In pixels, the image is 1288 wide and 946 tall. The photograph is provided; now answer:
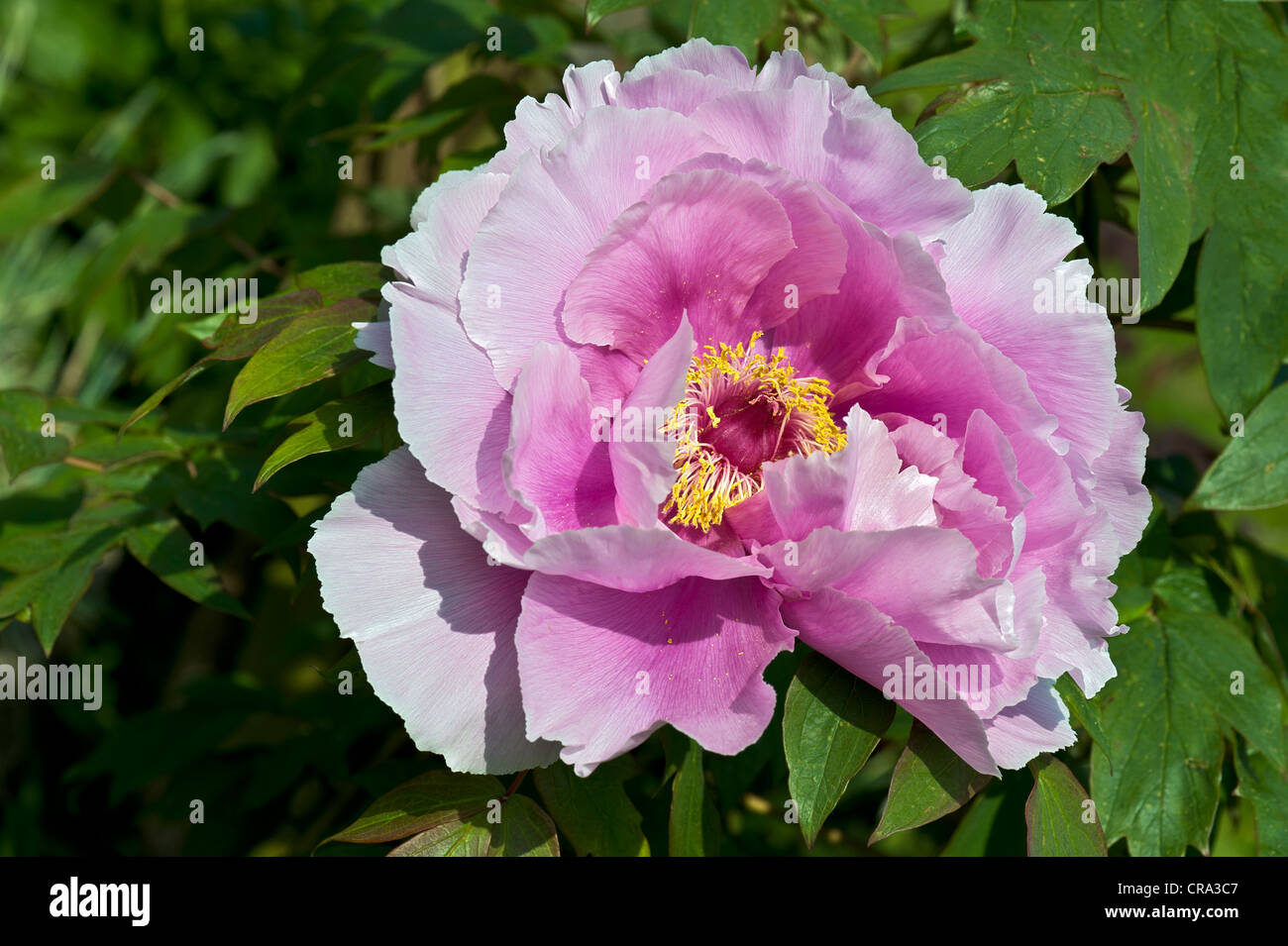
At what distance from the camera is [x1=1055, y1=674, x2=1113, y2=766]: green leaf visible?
3.80ft

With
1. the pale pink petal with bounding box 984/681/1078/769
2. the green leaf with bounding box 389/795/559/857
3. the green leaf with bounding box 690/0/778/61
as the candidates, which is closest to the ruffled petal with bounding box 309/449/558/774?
the green leaf with bounding box 389/795/559/857

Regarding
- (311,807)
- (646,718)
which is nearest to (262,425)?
(646,718)

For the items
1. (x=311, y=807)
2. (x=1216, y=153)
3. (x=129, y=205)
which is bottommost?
(x=311, y=807)

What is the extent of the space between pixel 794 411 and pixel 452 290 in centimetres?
42

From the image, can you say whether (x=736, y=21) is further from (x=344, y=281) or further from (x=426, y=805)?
(x=426, y=805)

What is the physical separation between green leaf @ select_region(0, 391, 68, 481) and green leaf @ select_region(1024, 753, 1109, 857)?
1309 millimetres

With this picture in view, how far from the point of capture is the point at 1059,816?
3.84ft

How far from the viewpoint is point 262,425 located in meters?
1.52

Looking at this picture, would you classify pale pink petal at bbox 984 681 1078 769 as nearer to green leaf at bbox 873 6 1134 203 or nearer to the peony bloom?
the peony bloom

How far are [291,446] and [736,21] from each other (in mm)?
751

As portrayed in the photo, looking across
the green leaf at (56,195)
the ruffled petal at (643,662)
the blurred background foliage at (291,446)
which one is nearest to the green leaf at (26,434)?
the blurred background foliage at (291,446)

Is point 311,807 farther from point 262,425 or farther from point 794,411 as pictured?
point 794,411

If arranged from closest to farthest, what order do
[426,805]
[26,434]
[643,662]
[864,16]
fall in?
[643,662] < [426,805] < [864,16] < [26,434]

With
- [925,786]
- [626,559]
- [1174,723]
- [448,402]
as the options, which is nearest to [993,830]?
[1174,723]
